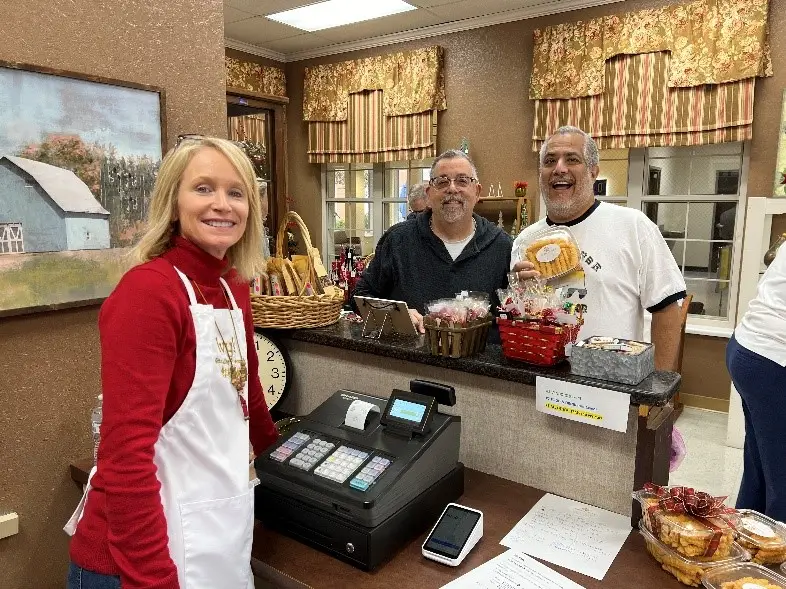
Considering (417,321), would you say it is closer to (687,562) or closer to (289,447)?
(289,447)

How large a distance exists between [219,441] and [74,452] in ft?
2.73

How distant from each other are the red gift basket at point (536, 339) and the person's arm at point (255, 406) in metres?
0.56

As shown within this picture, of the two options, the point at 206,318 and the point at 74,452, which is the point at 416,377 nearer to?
the point at 206,318

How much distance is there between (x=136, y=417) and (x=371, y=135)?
17.0 feet

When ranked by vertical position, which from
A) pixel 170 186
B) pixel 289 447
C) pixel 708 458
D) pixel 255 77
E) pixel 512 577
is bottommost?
pixel 708 458

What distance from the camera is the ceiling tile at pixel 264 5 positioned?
4.59 metres

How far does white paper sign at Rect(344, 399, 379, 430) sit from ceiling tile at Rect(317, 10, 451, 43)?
173 inches

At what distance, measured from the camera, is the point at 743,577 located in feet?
3.30

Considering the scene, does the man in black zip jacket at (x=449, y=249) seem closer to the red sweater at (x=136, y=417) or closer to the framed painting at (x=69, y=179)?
the framed painting at (x=69, y=179)

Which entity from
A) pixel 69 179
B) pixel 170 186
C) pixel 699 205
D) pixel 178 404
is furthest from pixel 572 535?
pixel 699 205

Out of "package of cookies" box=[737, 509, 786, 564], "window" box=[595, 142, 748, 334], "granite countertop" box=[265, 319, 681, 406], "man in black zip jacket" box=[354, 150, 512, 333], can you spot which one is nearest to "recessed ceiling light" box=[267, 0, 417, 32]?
"window" box=[595, 142, 748, 334]

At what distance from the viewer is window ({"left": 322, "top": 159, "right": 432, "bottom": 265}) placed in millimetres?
6051

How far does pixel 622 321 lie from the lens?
2.04 m

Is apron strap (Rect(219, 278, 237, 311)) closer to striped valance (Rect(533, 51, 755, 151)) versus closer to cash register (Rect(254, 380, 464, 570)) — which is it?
cash register (Rect(254, 380, 464, 570))
